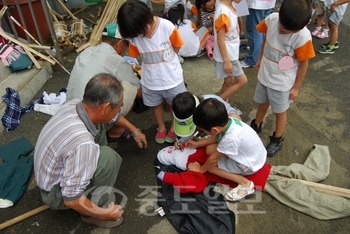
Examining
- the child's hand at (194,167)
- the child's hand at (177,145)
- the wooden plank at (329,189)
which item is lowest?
the wooden plank at (329,189)

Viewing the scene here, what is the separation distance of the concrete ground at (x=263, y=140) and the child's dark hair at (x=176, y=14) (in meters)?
0.59

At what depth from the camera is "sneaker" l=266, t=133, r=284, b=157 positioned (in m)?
3.13

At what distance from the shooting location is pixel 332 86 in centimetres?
403

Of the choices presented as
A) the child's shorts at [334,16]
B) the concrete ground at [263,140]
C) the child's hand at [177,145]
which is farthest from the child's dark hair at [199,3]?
the child's hand at [177,145]

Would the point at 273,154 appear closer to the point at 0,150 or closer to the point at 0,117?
the point at 0,150

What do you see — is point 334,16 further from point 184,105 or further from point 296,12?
point 184,105

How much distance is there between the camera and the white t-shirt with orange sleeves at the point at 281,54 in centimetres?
253

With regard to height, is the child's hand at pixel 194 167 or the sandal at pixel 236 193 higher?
the child's hand at pixel 194 167

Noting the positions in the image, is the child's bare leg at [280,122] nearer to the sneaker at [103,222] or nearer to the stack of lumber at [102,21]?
the sneaker at [103,222]

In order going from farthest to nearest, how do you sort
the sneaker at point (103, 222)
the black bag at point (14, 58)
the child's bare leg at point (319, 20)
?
the child's bare leg at point (319, 20), the black bag at point (14, 58), the sneaker at point (103, 222)

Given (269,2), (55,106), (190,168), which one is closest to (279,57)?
(190,168)

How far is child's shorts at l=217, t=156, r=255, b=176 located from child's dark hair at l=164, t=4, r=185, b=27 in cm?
249

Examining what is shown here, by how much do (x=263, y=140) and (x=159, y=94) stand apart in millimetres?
1213

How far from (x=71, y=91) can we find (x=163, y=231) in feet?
5.22
